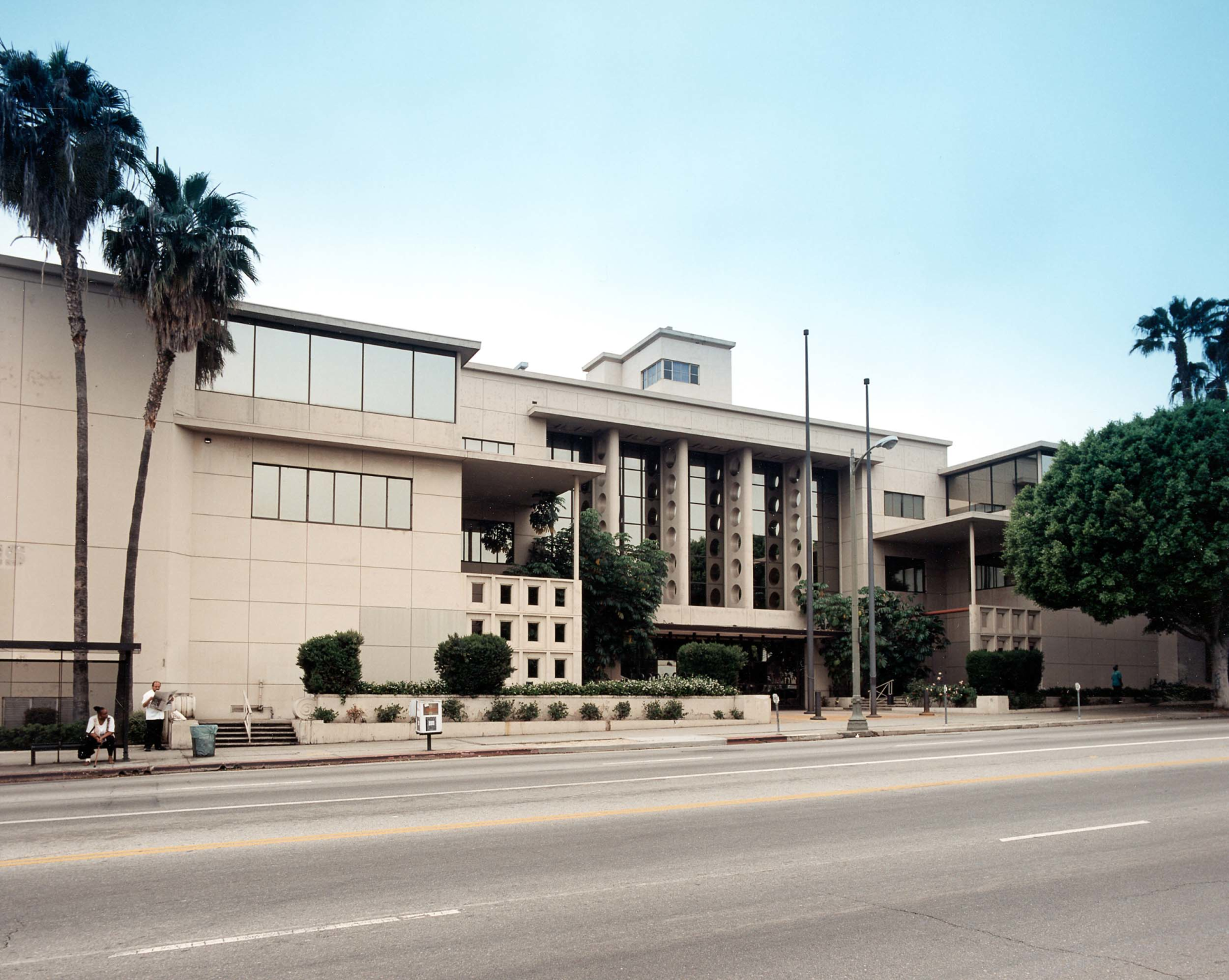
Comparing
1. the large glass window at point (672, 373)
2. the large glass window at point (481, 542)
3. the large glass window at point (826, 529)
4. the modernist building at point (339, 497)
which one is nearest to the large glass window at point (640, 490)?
the modernist building at point (339, 497)

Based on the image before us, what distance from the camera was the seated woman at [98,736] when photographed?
22.0 metres

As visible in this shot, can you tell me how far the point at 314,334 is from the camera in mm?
33406

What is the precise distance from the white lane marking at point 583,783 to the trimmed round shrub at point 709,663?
14799 millimetres

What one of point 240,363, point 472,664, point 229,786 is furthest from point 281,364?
point 229,786

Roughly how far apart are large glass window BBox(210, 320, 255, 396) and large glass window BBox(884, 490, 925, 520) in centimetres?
3129

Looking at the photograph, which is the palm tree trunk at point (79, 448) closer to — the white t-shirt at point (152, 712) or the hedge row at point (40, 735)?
the hedge row at point (40, 735)

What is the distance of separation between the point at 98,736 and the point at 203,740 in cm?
244

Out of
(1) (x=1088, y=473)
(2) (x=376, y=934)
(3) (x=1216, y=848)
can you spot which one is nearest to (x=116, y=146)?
(2) (x=376, y=934)

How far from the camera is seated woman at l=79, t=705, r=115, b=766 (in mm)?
22000

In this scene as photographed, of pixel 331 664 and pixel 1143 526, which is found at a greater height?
pixel 1143 526

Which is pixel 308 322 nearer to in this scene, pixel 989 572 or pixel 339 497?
pixel 339 497

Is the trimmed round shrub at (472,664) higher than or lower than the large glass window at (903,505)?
lower

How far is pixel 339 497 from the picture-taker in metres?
33.2

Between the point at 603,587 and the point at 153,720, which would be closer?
the point at 153,720
